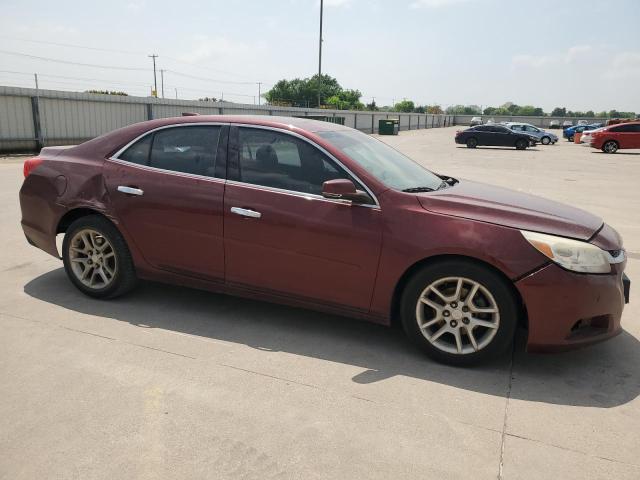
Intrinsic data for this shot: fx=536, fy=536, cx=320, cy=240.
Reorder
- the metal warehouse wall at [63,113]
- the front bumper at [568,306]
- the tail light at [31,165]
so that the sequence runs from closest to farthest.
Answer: the front bumper at [568,306], the tail light at [31,165], the metal warehouse wall at [63,113]

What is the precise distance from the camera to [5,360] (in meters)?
3.44

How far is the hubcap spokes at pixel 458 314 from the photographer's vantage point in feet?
11.1

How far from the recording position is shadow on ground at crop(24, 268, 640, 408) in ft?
11.0

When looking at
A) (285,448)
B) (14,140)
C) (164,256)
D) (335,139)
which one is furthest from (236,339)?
(14,140)

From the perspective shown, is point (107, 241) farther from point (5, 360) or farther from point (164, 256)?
point (5, 360)

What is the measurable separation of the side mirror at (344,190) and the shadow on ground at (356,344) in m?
1.08

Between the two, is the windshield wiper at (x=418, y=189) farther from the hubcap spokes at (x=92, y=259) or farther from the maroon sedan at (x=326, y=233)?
the hubcap spokes at (x=92, y=259)

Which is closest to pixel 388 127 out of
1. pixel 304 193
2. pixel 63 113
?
pixel 63 113

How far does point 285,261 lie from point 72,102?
20735mm

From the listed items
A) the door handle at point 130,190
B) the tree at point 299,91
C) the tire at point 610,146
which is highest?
the tree at point 299,91

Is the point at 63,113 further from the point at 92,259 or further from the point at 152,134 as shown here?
the point at 152,134

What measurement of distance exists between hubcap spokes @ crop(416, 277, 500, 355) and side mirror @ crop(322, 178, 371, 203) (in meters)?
0.75

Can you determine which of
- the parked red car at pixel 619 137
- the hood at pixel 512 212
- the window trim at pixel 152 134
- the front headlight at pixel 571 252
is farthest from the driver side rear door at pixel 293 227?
the parked red car at pixel 619 137

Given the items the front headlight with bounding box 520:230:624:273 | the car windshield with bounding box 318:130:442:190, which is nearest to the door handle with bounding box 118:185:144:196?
the car windshield with bounding box 318:130:442:190
